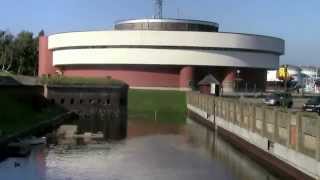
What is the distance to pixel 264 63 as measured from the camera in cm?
13900

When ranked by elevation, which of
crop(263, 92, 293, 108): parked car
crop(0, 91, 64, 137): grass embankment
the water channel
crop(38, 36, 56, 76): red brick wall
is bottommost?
the water channel

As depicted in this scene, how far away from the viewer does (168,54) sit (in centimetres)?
12950

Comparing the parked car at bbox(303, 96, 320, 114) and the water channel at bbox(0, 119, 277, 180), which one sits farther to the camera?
the parked car at bbox(303, 96, 320, 114)

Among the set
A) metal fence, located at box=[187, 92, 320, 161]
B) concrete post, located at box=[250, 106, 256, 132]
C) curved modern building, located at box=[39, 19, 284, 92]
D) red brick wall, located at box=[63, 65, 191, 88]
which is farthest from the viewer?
red brick wall, located at box=[63, 65, 191, 88]

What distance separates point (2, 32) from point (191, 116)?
289 ft

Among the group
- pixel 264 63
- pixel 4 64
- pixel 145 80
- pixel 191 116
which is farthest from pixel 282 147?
pixel 4 64

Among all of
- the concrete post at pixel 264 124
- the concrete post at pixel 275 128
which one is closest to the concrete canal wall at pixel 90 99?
the concrete post at pixel 264 124

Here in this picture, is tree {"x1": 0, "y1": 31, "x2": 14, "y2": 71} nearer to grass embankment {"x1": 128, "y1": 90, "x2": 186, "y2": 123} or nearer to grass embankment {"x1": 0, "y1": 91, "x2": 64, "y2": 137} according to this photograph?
grass embankment {"x1": 128, "y1": 90, "x2": 186, "y2": 123}

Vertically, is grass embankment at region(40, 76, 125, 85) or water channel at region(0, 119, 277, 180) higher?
grass embankment at region(40, 76, 125, 85)

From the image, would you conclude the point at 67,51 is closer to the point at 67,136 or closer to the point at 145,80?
the point at 145,80

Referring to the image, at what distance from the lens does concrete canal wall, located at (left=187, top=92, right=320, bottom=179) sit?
95.2ft

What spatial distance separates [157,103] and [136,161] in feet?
218

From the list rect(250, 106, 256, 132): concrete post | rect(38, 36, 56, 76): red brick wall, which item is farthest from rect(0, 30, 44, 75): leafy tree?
rect(250, 106, 256, 132): concrete post

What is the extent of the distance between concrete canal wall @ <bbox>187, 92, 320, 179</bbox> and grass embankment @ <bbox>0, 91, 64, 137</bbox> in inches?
642
